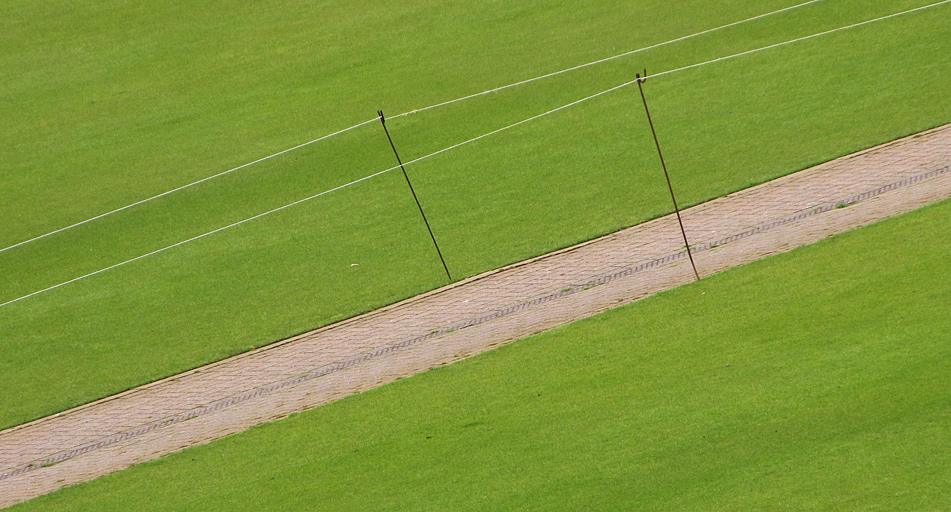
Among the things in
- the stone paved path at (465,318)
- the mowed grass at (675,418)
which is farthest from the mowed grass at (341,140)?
the mowed grass at (675,418)

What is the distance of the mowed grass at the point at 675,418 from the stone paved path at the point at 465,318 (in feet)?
1.36

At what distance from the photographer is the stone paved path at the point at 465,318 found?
1136 cm

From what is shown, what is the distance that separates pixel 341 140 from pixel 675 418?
10394mm

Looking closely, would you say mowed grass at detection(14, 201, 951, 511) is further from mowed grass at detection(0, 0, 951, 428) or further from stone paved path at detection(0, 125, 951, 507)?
mowed grass at detection(0, 0, 951, 428)

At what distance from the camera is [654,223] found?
1317cm

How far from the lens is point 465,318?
1217 cm

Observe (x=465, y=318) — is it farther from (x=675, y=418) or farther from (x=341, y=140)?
(x=341, y=140)

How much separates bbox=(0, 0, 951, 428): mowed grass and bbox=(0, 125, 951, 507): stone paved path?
443 mm

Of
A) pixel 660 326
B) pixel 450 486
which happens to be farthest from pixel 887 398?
pixel 450 486

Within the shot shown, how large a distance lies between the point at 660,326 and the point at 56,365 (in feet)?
31.2

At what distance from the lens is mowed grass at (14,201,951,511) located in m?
7.98

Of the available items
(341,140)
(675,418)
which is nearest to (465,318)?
(675,418)

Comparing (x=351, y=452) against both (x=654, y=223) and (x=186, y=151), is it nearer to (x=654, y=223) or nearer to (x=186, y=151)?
(x=654, y=223)

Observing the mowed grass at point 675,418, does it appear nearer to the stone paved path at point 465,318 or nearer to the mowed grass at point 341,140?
the stone paved path at point 465,318
